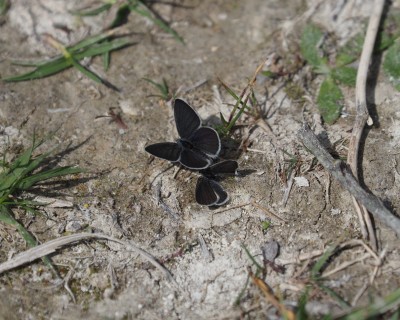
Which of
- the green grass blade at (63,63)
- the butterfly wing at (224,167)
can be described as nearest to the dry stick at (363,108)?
the butterfly wing at (224,167)

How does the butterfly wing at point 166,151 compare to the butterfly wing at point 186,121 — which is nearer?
the butterfly wing at point 166,151

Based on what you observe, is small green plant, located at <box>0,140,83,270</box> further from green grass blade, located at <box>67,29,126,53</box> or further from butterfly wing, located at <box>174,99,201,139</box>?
green grass blade, located at <box>67,29,126,53</box>

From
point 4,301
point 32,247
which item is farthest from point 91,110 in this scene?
point 4,301

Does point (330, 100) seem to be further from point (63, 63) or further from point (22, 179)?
point (22, 179)

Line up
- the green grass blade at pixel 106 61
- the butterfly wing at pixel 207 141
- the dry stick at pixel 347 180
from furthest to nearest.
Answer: the green grass blade at pixel 106 61 → the butterfly wing at pixel 207 141 → the dry stick at pixel 347 180

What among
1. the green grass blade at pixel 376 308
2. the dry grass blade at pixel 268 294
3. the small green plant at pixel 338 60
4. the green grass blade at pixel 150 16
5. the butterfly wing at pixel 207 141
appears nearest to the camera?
the green grass blade at pixel 376 308

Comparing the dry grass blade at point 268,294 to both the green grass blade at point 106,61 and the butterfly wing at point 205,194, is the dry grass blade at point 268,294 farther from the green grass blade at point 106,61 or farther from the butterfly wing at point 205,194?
the green grass blade at point 106,61
